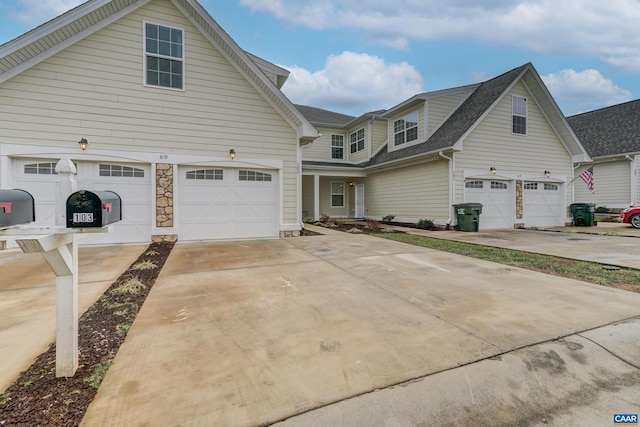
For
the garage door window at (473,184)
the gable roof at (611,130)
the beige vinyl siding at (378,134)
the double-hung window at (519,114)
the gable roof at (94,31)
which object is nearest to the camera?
the gable roof at (94,31)

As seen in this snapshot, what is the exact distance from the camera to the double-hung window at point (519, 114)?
1273 centimetres

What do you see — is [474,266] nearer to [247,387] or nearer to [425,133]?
[247,387]

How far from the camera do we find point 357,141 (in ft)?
59.5

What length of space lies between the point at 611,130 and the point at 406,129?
14270mm

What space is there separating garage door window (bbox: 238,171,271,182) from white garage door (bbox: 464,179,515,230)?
26.6 ft

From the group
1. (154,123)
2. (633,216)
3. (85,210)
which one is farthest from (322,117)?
(85,210)

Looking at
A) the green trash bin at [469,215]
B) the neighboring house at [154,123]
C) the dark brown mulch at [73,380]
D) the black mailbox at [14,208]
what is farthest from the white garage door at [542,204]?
the black mailbox at [14,208]

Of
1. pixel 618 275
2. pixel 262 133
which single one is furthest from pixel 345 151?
pixel 618 275

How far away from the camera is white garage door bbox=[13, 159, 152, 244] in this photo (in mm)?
7422

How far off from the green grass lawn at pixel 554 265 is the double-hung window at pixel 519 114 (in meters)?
7.92

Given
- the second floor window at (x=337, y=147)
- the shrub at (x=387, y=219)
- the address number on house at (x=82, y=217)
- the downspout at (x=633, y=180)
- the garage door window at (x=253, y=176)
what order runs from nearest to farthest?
the address number on house at (x=82, y=217) → the garage door window at (x=253, y=176) → the shrub at (x=387, y=219) → the downspout at (x=633, y=180) → the second floor window at (x=337, y=147)

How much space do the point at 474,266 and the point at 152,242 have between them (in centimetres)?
826

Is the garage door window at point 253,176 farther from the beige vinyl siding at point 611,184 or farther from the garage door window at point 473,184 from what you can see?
the beige vinyl siding at point 611,184

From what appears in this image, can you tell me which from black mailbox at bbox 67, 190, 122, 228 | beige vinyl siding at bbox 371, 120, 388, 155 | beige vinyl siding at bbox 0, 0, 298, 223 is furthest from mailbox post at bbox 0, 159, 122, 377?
beige vinyl siding at bbox 371, 120, 388, 155
